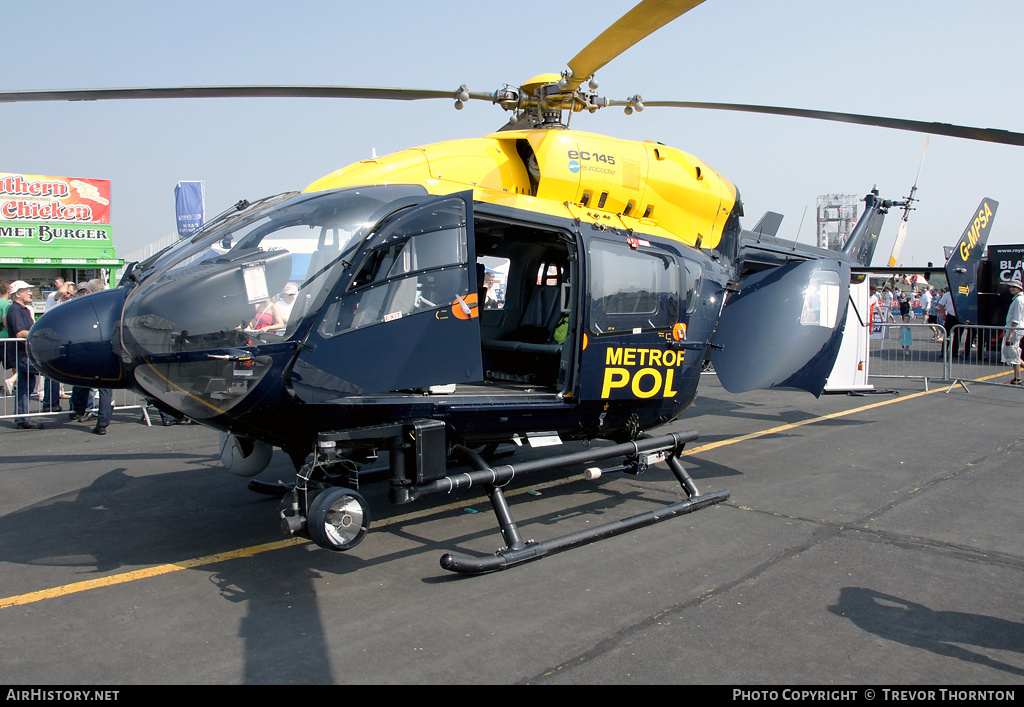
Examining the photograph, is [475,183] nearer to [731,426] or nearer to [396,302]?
[396,302]

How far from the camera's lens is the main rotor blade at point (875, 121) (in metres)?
4.65

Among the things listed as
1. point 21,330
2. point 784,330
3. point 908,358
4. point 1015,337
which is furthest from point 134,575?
point 908,358

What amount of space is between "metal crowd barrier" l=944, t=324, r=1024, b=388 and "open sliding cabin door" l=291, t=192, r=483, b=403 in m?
12.0

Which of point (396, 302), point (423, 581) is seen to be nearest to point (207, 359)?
point (396, 302)

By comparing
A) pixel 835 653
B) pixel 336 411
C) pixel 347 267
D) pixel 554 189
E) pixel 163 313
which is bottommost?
pixel 835 653

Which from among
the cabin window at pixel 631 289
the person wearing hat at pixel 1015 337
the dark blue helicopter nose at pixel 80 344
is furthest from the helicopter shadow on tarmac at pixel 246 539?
the person wearing hat at pixel 1015 337

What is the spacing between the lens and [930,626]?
3906 mm

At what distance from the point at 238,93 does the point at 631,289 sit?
3350 millimetres

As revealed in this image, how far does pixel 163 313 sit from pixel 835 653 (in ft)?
13.2

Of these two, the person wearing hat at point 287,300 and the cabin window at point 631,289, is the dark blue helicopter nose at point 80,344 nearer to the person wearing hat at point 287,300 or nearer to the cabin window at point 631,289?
the person wearing hat at point 287,300

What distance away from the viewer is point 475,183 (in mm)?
5766

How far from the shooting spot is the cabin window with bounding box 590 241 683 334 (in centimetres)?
579

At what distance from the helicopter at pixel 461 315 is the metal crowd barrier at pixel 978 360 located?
8.77 metres

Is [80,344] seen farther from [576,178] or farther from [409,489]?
[576,178]
